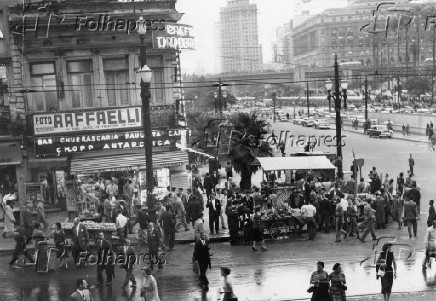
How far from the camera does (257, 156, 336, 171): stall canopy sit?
105 ft

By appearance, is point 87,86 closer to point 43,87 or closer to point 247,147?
point 43,87

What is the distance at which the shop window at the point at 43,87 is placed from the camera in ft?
111

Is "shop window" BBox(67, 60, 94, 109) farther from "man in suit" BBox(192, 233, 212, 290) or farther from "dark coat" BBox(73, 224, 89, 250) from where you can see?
"man in suit" BBox(192, 233, 212, 290)

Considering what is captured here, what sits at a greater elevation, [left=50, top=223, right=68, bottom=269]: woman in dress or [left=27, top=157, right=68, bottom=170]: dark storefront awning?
[left=27, top=157, right=68, bottom=170]: dark storefront awning

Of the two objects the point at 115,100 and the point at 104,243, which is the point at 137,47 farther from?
the point at 104,243

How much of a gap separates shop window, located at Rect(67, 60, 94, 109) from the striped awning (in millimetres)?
2819

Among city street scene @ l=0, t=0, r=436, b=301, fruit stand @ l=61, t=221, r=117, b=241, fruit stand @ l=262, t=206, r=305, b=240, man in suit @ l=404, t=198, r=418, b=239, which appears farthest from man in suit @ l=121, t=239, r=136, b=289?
man in suit @ l=404, t=198, r=418, b=239

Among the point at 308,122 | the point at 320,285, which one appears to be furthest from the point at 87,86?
the point at 308,122

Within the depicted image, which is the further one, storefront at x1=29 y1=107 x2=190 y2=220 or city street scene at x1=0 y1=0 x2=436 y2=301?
storefront at x1=29 y1=107 x2=190 y2=220

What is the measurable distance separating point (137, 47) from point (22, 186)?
8138mm

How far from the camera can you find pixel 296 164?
106ft

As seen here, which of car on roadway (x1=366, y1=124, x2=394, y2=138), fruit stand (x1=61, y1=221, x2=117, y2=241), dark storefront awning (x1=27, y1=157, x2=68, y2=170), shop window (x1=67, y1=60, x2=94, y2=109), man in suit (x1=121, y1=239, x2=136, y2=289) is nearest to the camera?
man in suit (x1=121, y1=239, x2=136, y2=289)

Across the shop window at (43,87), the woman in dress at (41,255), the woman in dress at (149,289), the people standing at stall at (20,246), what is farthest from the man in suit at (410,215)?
the shop window at (43,87)

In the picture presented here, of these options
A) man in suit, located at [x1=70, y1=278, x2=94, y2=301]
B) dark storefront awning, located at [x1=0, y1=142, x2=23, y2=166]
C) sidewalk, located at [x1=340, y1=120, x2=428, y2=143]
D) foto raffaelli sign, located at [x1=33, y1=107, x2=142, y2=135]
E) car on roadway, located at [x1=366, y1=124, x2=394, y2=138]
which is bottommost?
sidewalk, located at [x1=340, y1=120, x2=428, y2=143]
